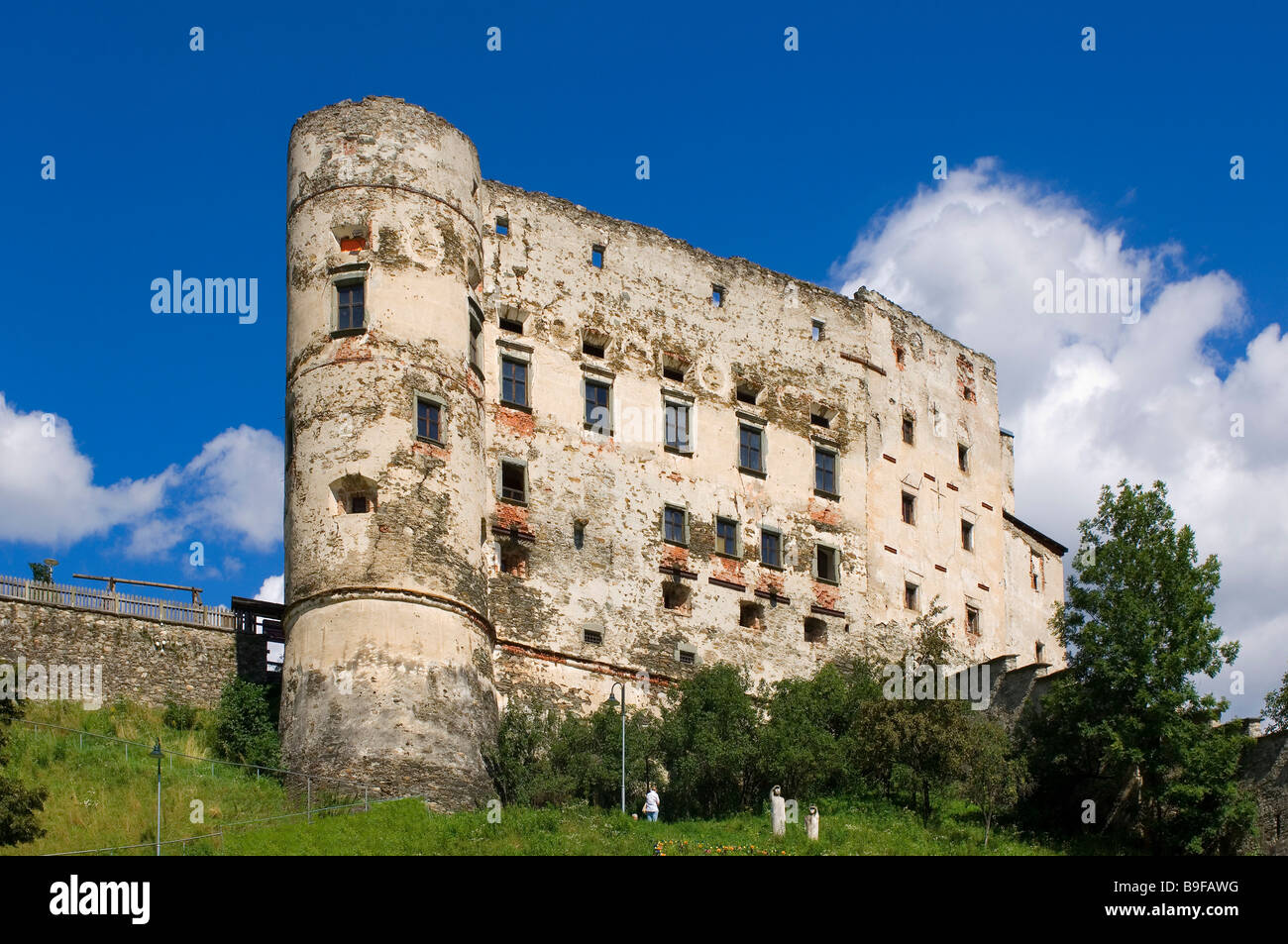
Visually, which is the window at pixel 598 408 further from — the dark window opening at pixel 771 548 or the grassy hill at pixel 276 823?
the grassy hill at pixel 276 823

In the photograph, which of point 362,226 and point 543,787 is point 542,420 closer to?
point 362,226

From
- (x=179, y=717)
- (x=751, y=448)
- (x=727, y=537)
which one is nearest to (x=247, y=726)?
(x=179, y=717)

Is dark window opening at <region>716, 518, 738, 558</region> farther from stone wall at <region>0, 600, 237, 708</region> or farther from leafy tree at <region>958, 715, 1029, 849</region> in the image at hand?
stone wall at <region>0, 600, 237, 708</region>

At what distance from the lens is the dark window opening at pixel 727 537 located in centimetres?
5516

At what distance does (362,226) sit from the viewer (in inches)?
1874

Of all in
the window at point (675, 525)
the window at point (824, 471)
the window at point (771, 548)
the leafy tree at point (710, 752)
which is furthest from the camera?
the window at point (824, 471)

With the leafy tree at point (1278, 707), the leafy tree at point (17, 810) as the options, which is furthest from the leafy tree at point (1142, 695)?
the leafy tree at point (17, 810)

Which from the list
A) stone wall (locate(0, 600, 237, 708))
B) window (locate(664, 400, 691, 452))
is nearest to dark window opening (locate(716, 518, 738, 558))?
window (locate(664, 400, 691, 452))

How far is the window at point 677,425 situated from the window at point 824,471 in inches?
217

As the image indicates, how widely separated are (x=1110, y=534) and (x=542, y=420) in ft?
54.0

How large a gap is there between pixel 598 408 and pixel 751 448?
6146 mm

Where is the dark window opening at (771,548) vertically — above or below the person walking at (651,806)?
above

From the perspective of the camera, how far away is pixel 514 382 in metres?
51.9

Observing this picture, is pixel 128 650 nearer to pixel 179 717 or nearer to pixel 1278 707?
pixel 179 717
